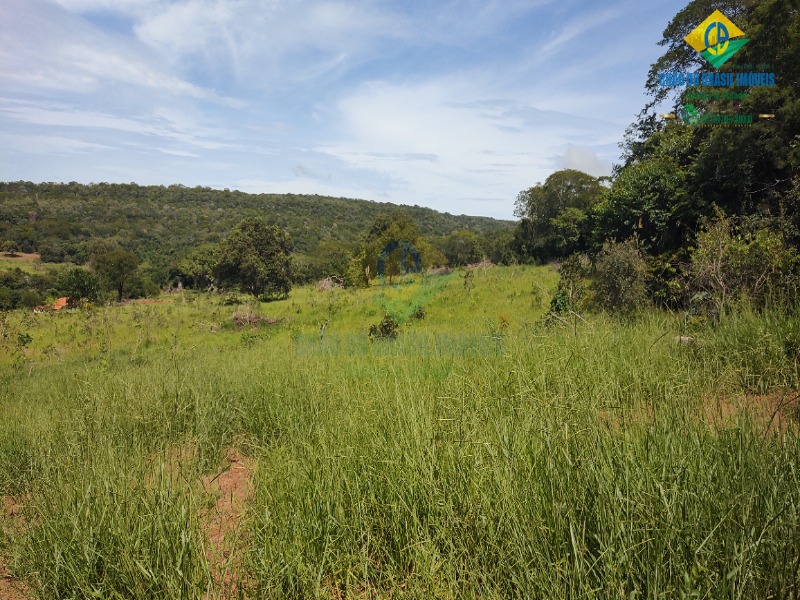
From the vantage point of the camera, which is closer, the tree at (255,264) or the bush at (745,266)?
the bush at (745,266)

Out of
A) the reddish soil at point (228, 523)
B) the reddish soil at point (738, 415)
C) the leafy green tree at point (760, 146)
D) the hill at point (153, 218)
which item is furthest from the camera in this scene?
the hill at point (153, 218)

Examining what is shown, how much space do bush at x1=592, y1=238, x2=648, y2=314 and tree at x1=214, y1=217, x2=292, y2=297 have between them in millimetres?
22605

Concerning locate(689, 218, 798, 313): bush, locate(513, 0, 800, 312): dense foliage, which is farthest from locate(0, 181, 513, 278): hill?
locate(689, 218, 798, 313): bush

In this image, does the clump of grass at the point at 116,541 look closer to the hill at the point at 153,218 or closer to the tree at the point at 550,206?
the tree at the point at 550,206

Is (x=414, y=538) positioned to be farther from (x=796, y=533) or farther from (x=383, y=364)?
(x=383, y=364)

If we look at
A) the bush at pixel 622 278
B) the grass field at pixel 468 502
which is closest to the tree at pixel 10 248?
the grass field at pixel 468 502

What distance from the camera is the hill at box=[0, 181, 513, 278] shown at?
213 feet

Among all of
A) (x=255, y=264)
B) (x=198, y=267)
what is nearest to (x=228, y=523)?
(x=255, y=264)

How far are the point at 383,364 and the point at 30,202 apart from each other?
102 m

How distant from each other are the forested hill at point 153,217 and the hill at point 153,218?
0.42 ft

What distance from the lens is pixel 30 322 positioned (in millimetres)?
19156

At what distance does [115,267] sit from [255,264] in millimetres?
19583

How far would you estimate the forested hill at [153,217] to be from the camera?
65.6 meters

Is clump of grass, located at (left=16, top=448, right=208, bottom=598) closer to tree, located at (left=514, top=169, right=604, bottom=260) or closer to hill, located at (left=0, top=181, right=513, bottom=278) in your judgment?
tree, located at (left=514, top=169, right=604, bottom=260)
